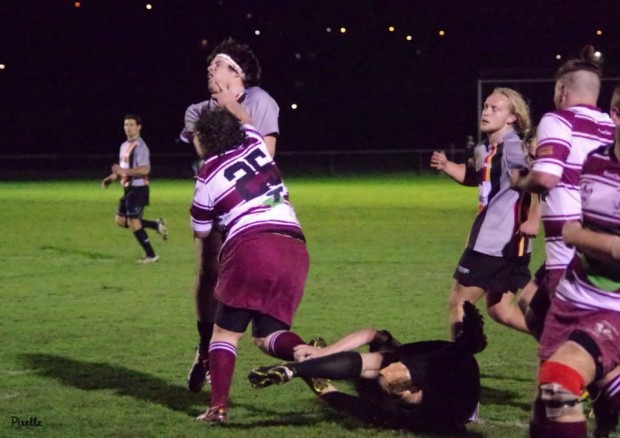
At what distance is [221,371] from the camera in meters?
6.68

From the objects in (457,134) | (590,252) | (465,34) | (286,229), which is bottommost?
(457,134)

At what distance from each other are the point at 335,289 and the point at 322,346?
5.89m

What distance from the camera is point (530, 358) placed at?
8.81m

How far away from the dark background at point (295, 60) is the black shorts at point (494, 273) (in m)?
39.2

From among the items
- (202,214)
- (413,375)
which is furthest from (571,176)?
(202,214)

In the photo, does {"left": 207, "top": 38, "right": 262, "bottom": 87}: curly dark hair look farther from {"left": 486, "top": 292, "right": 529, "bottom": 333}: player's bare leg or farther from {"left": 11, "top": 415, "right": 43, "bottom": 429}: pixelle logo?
{"left": 11, "top": 415, "right": 43, "bottom": 429}: pixelle logo

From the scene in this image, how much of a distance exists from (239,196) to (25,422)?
5.84 feet

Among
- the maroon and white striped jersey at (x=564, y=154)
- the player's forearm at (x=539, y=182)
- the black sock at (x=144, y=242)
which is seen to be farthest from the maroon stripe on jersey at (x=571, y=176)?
the black sock at (x=144, y=242)

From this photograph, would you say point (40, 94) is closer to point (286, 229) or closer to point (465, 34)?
point (465, 34)

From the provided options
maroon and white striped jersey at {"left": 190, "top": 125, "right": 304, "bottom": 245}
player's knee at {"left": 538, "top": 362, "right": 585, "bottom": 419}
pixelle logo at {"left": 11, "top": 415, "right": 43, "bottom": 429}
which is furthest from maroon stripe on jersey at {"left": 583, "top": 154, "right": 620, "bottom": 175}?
pixelle logo at {"left": 11, "top": 415, "right": 43, "bottom": 429}

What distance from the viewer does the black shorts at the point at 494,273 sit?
7582mm

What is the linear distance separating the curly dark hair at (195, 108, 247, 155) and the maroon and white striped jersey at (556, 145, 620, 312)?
7.53ft

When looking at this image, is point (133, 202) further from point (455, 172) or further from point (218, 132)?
point (218, 132)

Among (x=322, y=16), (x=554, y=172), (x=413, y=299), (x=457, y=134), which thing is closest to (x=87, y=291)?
(x=413, y=299)
